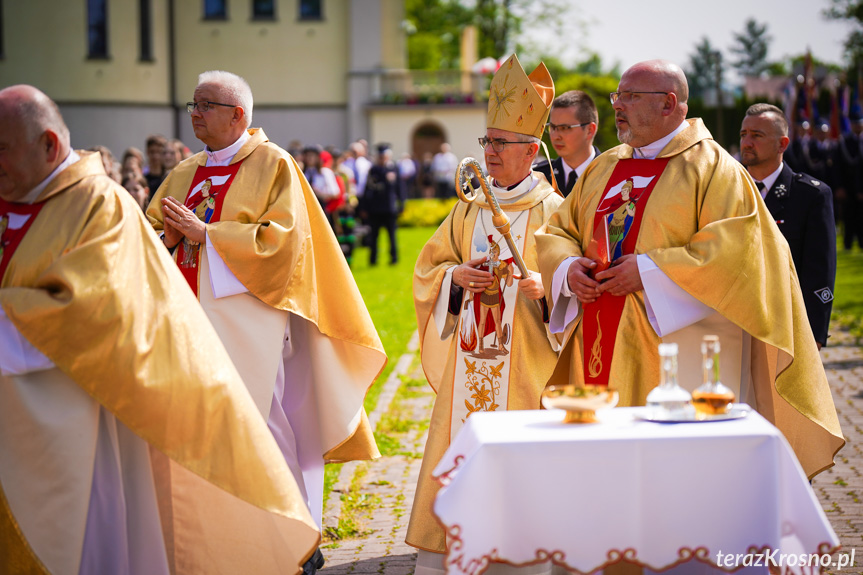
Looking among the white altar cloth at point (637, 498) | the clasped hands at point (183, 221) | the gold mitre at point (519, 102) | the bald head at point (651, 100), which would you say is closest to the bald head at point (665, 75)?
the bald head at point (651, 100)

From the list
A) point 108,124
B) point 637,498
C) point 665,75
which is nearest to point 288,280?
point 665,75

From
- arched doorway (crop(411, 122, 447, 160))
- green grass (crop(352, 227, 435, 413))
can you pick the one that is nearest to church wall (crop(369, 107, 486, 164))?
arched doorway (crop(411, 122, 447, 160))

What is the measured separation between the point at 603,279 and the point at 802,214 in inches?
72.9

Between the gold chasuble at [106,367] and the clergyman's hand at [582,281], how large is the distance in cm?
142

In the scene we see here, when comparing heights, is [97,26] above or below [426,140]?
above

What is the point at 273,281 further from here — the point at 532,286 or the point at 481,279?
the point at 532,286

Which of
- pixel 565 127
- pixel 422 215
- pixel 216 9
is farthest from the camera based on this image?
pixel 216 9

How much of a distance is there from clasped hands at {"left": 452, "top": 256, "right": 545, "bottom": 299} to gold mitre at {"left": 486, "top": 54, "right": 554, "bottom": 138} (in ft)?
2.12

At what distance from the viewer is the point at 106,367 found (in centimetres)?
339

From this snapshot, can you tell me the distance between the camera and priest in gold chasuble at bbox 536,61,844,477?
3.93 m

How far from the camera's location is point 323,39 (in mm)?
37188

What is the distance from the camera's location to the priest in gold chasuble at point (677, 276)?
3932 mm

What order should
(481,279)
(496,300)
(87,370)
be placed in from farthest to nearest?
(496,300) < (481,279) < (87,370)

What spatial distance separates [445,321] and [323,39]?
33.9m
